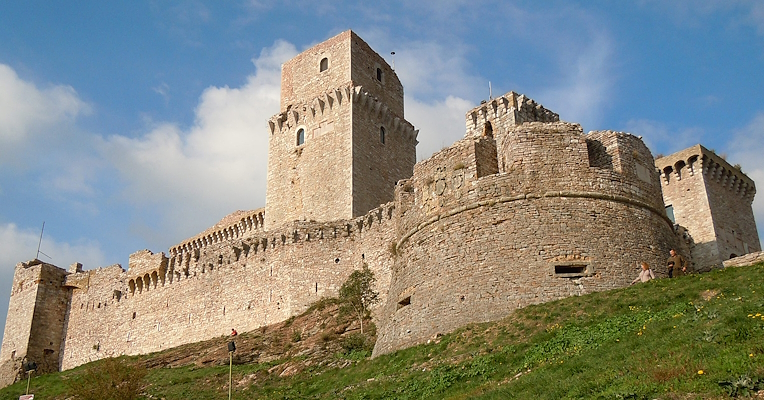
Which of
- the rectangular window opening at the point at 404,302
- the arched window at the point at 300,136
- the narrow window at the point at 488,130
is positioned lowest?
the rectangular window opening at the point at 404,302

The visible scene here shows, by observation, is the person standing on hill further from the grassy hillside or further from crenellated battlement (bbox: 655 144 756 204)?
crenellated battlement (bbox: 655 144 756 204)

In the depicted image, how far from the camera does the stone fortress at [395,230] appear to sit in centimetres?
1750

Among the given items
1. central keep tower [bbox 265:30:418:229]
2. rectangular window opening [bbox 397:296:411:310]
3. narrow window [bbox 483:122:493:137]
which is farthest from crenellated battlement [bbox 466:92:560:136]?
central keep tower [bbox 265:30:418:229]

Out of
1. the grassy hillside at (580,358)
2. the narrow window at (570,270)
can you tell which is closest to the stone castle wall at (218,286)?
the grassy hillside at (580,358)

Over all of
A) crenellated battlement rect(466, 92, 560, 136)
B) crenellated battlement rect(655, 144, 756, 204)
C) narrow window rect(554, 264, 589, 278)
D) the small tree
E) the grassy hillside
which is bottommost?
the grassy hillside

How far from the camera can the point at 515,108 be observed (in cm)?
2233

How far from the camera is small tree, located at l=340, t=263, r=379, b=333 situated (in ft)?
86.2

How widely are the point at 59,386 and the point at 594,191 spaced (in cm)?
2281

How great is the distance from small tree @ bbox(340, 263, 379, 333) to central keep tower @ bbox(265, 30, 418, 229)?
7862 millimetres

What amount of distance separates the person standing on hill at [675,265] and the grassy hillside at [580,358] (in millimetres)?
1300

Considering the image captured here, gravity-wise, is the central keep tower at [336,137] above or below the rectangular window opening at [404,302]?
above

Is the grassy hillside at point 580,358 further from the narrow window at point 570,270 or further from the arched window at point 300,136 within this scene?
the arched window at point 300,136

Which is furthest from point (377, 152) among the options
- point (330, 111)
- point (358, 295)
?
point (358, 295)

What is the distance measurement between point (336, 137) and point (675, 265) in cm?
2226
